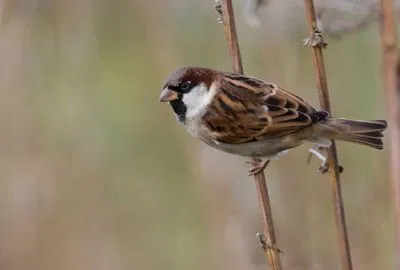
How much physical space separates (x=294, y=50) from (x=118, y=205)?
3.57 ft

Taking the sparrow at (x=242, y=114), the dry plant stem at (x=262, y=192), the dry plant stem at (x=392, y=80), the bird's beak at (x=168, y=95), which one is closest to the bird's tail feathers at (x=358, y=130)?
the sparrow at (x=242, y=114)

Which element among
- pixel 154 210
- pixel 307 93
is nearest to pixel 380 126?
pixel 307 93

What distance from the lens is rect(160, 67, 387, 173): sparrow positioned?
2.33 m

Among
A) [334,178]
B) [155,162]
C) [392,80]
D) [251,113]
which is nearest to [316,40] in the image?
[334,178]

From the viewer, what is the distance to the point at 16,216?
9.53 feet

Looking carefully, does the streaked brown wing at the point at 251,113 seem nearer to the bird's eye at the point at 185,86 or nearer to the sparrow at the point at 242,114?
the sparrow at the point at 242,114

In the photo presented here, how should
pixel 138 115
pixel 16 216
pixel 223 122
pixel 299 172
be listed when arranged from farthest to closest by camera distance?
pixel 138 115 < pixel 16 216 < pixel 299 172 < pixel 223 122

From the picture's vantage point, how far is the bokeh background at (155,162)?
2621 mm

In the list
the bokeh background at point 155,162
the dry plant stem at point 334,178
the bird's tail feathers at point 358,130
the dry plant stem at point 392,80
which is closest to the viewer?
the dry plant stem at point 392,80

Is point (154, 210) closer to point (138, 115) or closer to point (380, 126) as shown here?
point (138, 115)

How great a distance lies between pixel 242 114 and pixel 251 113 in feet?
0.09

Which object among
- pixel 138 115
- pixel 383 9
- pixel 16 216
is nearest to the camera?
pixel 383 9

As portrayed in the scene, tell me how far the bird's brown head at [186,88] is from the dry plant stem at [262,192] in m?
0.27

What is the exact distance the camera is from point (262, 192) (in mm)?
1934
